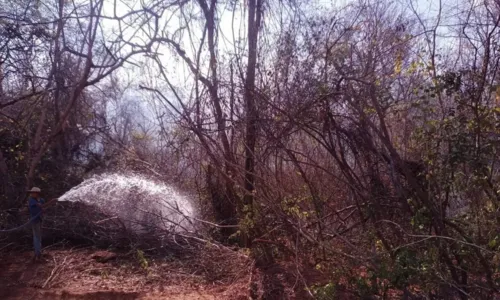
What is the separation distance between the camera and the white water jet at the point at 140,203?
864 centimetres

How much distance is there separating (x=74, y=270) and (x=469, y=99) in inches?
241

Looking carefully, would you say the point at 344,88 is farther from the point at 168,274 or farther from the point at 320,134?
the point at 168,274

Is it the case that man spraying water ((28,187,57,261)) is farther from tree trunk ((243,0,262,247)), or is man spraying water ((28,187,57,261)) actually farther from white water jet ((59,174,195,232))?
tree trunk ((243,0,262,247))

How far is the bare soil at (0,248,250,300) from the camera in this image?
688 centimetres

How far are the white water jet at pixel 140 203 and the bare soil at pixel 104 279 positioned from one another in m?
0.70

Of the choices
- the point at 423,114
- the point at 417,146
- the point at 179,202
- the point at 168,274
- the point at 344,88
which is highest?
the point at 344,88

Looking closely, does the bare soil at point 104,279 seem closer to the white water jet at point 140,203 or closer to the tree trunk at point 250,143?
the white water jet at point 140,203

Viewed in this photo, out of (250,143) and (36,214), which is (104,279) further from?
(250,143)

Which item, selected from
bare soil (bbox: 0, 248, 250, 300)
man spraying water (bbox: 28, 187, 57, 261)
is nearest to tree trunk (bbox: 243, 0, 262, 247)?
bare soil (bbox: 0, 248, 250, 300)

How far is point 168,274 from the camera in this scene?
7.51m

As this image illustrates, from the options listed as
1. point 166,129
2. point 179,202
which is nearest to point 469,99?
point 179,202

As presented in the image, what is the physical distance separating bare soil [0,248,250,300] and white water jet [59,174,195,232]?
701 mm

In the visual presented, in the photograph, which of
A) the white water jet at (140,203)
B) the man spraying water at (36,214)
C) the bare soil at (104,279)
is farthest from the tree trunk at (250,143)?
the man spraying water at (36,214)

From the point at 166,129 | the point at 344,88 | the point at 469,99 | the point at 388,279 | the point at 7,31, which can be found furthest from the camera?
the point at 166,129
